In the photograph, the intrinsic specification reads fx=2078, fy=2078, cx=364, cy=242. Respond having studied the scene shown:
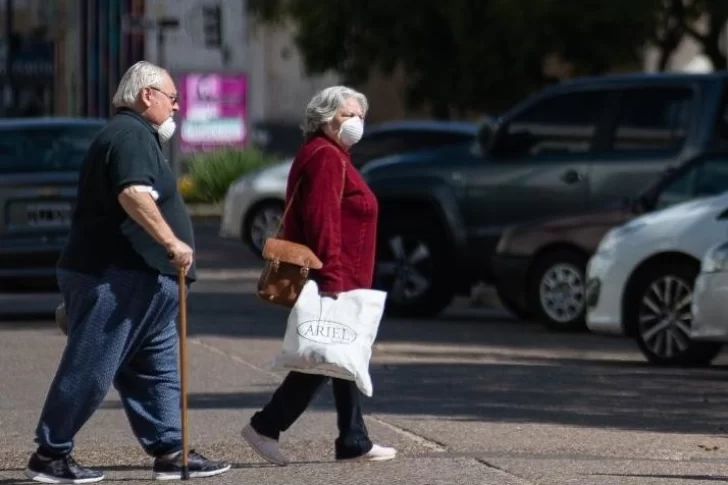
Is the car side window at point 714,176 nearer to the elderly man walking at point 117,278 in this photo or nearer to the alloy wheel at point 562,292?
the alloy wheel at point 562,292

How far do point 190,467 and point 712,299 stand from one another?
5.17 metres

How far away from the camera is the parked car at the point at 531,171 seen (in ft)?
55.9

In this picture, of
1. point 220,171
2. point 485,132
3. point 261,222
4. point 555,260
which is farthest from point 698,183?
point 220,171

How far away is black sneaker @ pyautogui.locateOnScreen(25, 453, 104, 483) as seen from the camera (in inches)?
340

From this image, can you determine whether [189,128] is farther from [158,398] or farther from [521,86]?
[158,398]

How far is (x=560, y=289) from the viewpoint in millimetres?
16766

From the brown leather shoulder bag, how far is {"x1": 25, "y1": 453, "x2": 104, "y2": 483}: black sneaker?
3.53 feet

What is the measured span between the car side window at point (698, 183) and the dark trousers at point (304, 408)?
23.9 ft

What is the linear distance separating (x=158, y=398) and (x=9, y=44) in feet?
139

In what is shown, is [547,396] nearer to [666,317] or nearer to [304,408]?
[666,317]

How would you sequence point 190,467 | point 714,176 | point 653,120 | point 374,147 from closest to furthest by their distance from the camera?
point 190,467
point 714,176
point 653,120
point 374,147

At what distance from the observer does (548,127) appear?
1775 centimetres

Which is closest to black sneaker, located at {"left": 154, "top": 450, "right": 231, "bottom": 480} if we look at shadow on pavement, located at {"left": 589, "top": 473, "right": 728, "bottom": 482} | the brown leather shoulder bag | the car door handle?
the brown leather shoulder bag

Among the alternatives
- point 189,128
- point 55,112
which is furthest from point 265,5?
point 55,112
